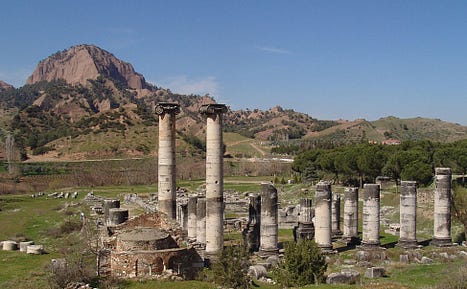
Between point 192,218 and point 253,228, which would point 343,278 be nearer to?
point 253,228

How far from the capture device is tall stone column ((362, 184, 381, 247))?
26484mm

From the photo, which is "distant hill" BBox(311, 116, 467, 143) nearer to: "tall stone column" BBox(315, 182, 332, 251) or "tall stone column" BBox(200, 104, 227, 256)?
"tall stone column" BBox(315, 182, 332, 251)

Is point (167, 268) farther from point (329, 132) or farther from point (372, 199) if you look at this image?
point (329, 132)

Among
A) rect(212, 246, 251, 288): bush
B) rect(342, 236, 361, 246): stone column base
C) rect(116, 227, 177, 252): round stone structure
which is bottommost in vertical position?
rect(342, 236, 361, 246): stone column base

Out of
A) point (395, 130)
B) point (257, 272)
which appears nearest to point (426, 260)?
point (257, 272)

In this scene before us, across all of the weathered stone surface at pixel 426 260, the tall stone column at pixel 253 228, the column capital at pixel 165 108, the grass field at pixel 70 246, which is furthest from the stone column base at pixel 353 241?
the column capital at pixel 165 108

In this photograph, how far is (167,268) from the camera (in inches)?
752

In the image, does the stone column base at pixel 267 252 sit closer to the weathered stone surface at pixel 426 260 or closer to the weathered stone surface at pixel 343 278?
the weathered stone surface at pixel 343 278

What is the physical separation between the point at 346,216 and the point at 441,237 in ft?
17.6

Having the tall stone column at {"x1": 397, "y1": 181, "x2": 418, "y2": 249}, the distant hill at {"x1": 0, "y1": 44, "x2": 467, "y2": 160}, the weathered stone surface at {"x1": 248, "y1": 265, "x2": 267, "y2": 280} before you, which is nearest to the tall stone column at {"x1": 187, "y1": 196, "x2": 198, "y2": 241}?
the weathered stone surface at {"x1": 248, "y1": 265, "x2": 267, "y2": 280}

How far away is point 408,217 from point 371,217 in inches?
76.3

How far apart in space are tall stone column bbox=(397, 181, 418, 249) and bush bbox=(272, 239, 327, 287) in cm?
1042

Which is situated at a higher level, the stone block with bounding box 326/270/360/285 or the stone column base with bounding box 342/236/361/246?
the stone block with bounding box 326/270/360/285

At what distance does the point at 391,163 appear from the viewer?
159 feet
